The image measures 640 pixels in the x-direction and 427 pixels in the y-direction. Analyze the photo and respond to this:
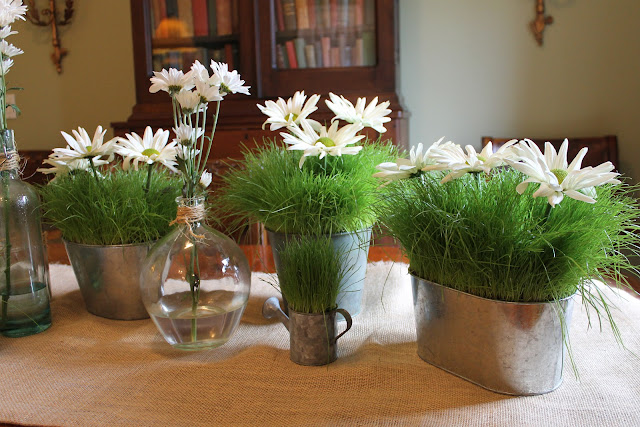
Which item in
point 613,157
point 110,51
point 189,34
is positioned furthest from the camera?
point 110,51

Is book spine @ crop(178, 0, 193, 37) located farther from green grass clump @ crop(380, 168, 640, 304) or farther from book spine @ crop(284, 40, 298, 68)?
green grass clump @ crop(380, 168, 640, 304)

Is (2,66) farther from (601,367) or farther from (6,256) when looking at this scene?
(601,367)

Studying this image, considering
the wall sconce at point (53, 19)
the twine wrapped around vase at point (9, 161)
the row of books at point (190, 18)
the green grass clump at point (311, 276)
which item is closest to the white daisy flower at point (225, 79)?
the green grass clump at point (311, 276)

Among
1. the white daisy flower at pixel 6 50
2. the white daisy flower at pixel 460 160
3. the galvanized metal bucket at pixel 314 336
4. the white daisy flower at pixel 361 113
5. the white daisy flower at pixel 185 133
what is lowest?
the galvanized metal bucket at pixel 314 336

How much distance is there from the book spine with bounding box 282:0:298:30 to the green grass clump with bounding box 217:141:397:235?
1759 millimetres

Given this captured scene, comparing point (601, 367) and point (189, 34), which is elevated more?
point (189, 34)

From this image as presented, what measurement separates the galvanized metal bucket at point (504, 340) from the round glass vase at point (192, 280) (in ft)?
0.87

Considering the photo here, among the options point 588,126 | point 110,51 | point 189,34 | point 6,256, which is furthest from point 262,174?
point 110,51

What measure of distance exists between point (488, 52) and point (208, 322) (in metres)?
2.22

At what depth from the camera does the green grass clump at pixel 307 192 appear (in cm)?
79

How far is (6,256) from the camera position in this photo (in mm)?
814

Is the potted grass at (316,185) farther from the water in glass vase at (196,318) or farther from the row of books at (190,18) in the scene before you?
the row of books at (190,18)

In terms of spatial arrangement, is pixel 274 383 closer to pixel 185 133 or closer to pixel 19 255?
pixel 185 133

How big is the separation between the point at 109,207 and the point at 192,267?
0.19m
